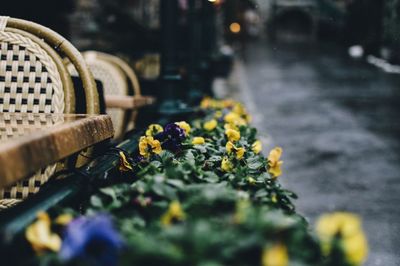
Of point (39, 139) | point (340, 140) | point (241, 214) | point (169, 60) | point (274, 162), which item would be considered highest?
point (169, 60)

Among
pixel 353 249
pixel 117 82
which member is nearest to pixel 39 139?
pixel 353 249

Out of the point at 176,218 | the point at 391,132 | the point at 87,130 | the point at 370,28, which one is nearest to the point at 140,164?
the point at 87,130

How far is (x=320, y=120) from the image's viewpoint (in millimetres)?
10125

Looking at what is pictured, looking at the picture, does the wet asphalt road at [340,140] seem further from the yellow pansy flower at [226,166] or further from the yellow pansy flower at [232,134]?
the yellow pansy flower at [226,166]

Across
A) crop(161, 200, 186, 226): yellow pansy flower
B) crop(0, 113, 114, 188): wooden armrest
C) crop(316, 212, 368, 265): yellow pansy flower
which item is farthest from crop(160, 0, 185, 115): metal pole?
crop(316, 212, 368, 265): yellow pansy flower

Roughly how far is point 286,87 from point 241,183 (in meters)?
14.3

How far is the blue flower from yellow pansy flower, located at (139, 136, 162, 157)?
1.15 m

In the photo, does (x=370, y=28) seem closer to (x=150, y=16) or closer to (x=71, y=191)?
(x=150, y=16)

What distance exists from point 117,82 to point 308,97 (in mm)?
9964

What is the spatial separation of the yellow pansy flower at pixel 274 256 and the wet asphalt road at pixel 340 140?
9.09 ft

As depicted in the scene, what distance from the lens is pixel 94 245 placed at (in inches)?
39.6

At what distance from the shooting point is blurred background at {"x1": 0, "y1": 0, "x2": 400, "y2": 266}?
17.1 ft

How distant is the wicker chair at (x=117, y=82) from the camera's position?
410cm

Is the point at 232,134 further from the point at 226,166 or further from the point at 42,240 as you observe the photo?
the point at 42,240
